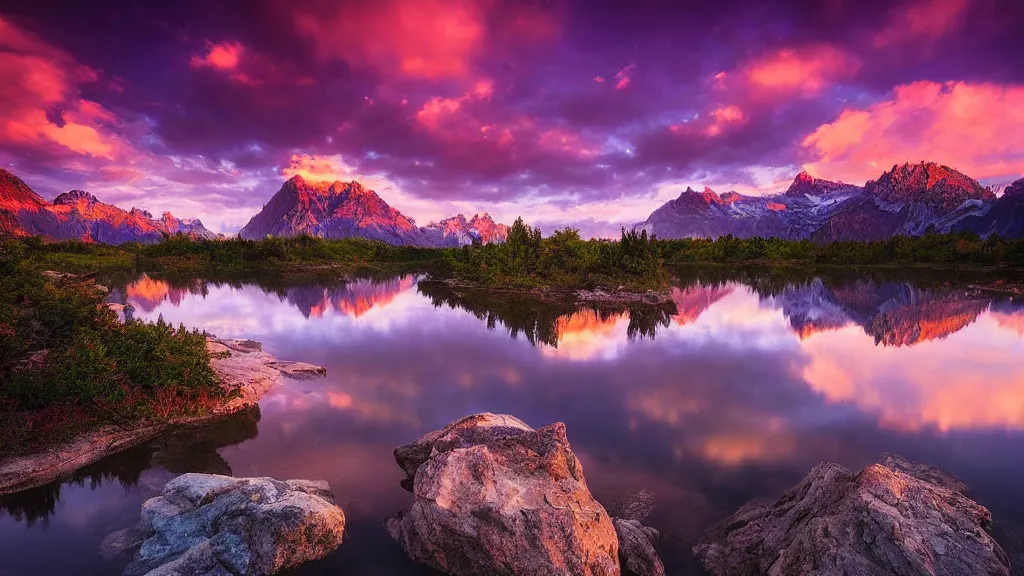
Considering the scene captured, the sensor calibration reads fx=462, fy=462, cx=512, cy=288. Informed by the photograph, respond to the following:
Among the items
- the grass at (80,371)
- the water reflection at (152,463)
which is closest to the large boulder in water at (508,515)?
the water reflection at (152,463)

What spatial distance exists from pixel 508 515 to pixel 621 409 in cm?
1041

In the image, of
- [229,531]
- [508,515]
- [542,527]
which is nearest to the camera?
[542,527]

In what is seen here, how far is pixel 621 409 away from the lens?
18219mm

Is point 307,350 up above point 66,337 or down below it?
below

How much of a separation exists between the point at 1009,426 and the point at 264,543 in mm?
24056

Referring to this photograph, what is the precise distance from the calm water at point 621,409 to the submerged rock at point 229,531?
0.56 m

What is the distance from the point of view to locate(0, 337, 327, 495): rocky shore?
491 inches

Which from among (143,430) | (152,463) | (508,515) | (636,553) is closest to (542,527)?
(508,515)

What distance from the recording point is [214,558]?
881cm

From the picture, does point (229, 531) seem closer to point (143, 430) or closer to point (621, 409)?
point (143, 430)

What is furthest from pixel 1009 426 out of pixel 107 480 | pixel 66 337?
pixel 66 337

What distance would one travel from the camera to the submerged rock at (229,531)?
29.3ft

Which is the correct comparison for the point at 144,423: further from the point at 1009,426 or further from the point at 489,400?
the point at 1009,426

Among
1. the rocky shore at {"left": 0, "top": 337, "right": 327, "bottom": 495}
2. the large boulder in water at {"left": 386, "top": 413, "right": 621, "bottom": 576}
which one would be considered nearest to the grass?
the rocky shore at {"left": 0, "top": 337, "right": 327, "bottom": 495}
